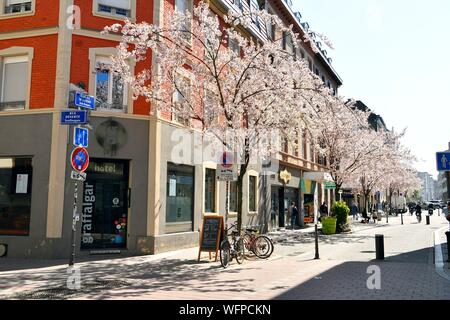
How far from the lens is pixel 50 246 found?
518 inches

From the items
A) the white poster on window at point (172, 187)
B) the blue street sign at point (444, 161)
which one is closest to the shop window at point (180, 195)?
the white poster on window at point (172, 187)

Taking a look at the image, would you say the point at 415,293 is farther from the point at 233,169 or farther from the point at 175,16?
the point at 175,16

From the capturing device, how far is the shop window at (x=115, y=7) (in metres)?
14.8

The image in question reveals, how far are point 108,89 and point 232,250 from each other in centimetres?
721

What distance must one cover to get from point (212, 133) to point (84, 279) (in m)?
6.47

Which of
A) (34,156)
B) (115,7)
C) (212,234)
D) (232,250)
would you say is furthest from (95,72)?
(232,250)

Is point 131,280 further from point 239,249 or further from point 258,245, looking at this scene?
point 258,245

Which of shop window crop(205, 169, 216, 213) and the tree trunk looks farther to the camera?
shop window crop(205, 169, 216, 213)

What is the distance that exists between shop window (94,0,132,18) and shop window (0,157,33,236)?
5879mm

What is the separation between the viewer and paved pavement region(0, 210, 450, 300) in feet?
26.3

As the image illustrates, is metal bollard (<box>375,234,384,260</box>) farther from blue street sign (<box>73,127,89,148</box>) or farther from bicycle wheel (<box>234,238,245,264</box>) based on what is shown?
blue street sign (<box>73,127,89,148</box>)

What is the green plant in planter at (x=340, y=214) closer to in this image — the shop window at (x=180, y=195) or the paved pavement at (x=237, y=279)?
the paved pavement at (x=237, y=279)

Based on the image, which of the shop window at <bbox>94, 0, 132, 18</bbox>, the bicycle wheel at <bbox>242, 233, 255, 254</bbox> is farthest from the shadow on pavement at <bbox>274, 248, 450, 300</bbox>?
the shop window at <bbox>94, 0, 132, 18</bbox>
